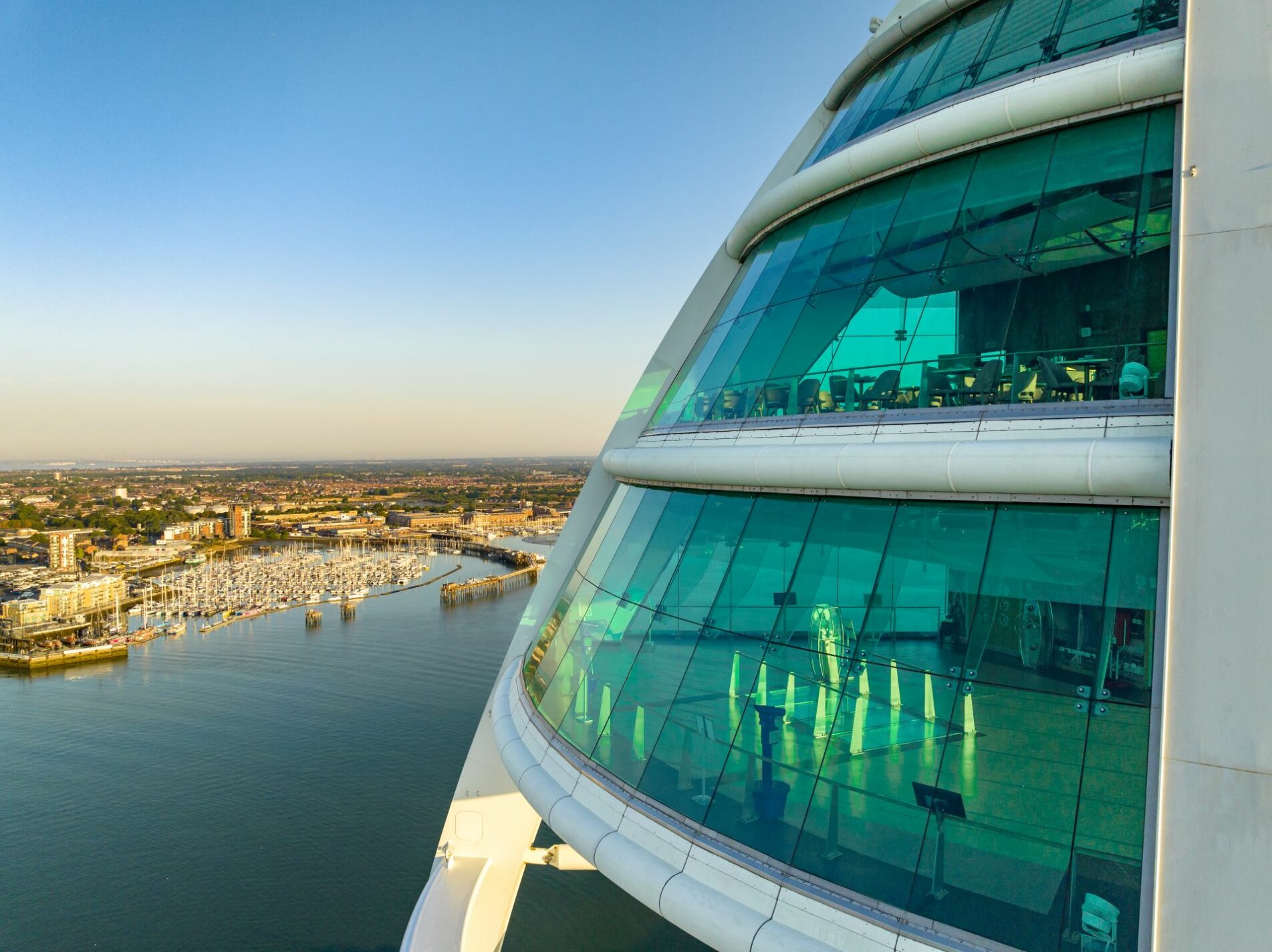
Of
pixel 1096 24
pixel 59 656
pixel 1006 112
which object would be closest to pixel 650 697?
pixel 1006 112

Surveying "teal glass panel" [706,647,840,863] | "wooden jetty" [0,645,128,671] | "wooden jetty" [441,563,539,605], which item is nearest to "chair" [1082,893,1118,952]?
"teal glass panel" [706,647,840,863]

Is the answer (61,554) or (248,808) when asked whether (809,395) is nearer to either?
(248,808)

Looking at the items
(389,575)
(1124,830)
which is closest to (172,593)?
(389,575)

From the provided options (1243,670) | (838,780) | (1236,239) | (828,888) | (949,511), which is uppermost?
(1236,239)

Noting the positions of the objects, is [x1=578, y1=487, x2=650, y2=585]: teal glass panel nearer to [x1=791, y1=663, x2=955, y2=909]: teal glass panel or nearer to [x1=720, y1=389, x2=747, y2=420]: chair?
[x1=720, y1=389, x2=747, y2=420]: chair

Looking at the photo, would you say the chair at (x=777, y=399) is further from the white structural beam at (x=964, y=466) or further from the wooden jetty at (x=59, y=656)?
the wooden jetty at (x=59, y=656)

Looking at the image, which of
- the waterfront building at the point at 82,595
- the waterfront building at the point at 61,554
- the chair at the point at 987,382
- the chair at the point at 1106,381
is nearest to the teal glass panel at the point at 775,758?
the chair at the point at 987,382

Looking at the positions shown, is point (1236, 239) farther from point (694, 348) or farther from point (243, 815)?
point (243, 815)

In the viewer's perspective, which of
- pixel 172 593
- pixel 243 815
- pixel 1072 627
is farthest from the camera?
pixel 172 593
